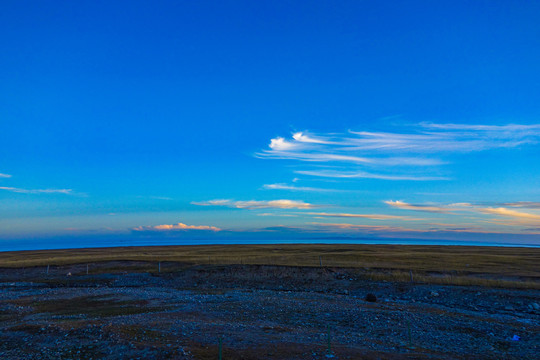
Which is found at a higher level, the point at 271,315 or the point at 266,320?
the point at 266,320

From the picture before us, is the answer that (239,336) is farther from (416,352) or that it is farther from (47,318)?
(47,318)

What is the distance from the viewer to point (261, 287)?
44312 mm

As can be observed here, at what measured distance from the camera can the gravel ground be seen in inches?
668

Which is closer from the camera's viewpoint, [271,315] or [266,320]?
[266,320]

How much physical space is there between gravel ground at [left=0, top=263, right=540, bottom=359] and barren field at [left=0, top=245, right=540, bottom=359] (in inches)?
3.8

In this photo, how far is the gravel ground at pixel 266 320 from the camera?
55.7 feet

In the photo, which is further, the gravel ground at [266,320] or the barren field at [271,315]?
the barren field at [271,315]

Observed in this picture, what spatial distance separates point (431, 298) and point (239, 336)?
986 inches

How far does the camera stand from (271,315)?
26469mm

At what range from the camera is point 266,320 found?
24.8 meters

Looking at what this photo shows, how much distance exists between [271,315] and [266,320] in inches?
68.4

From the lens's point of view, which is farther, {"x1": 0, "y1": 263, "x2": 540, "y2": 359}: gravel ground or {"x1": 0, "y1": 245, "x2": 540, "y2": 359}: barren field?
{"x1": 0, "y1": 245, "x2": 540, "y2": 359}: barren field

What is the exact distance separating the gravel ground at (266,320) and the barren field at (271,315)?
0.10 meters

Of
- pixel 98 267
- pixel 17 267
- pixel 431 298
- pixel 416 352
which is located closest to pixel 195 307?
pixel 416 352
